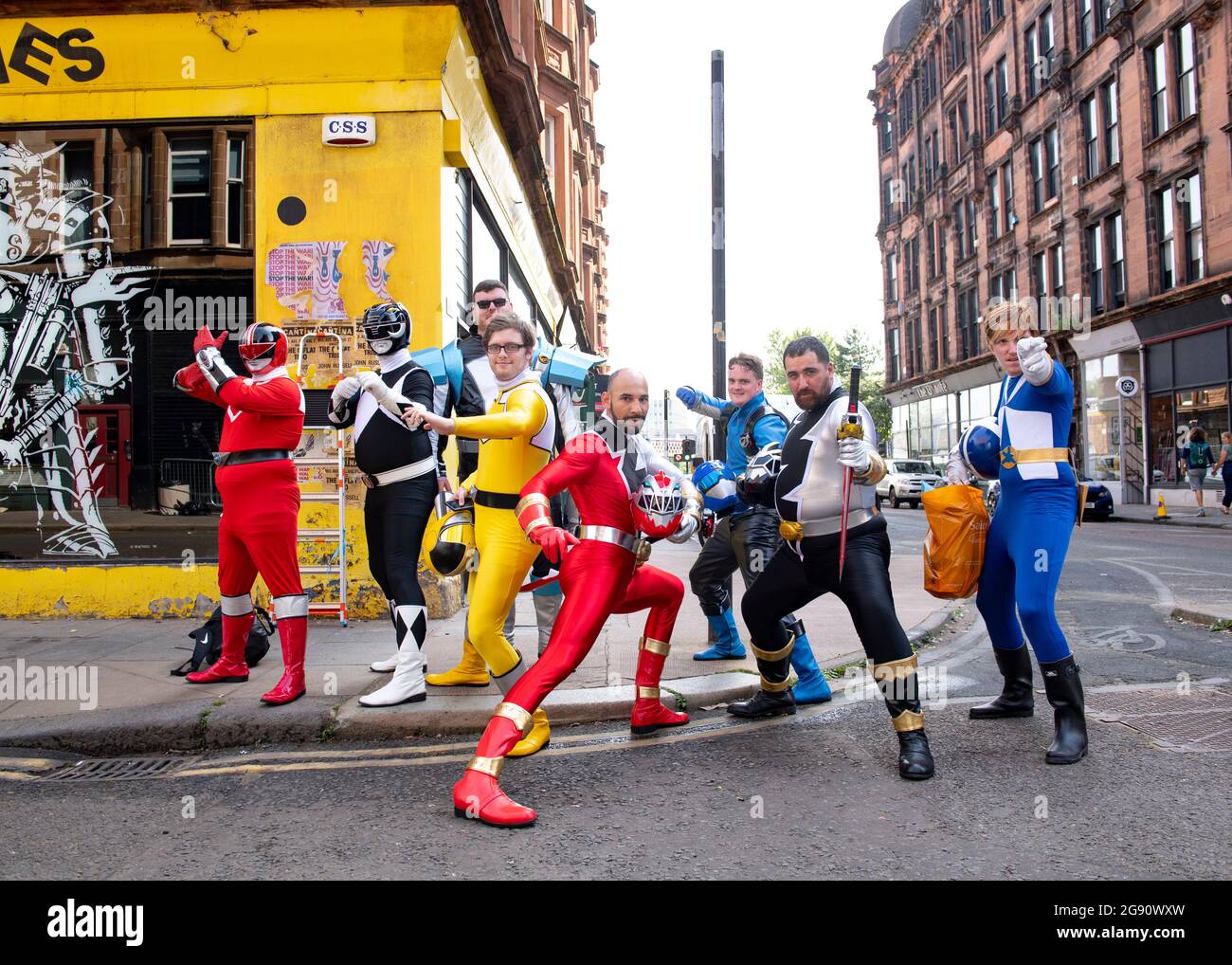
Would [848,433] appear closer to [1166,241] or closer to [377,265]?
[377,265]

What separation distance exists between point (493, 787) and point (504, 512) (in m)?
1.47

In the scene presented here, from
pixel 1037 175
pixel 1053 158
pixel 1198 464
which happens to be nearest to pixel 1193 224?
pixel 1198 464

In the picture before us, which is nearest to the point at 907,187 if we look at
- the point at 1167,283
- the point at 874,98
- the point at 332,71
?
the point at 874,98

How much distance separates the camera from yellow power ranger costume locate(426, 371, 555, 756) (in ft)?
13.5

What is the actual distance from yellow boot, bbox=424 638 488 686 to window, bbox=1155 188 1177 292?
2527 cm

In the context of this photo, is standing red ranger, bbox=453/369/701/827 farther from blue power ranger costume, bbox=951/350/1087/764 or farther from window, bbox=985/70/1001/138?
window, bbox=985/70/1001/138

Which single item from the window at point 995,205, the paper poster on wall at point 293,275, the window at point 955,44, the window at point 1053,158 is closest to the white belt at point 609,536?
the paper poster on wall at point 293,275

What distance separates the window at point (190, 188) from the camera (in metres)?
8.23

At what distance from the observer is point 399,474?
5.08 metres

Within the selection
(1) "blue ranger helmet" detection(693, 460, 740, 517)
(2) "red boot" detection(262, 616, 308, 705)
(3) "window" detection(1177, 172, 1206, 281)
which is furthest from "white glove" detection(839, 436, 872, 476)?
(3) "window" detection(1177, 172, 1206, 281)

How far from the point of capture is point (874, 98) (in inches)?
1960

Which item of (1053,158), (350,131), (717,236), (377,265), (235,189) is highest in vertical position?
(1053,158)
